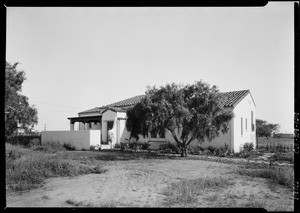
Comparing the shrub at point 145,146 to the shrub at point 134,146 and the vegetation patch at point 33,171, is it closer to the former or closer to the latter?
the shrub at point 134,146

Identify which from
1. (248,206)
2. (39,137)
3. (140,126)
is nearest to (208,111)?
(140,126)

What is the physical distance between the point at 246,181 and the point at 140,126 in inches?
262

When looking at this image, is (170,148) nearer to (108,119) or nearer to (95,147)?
(95,147)

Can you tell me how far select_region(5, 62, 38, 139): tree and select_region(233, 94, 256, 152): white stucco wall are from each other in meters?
14.2

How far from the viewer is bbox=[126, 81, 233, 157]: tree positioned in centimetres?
1221

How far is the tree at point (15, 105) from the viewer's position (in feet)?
13.5

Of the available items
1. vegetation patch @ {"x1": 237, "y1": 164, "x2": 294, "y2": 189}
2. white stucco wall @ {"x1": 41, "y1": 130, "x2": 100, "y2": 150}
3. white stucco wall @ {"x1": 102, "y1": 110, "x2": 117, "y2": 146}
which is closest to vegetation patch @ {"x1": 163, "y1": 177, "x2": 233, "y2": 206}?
vegetation patch @ {"x1": 237, "y1": 164, "x2": 294, "y2": 189}

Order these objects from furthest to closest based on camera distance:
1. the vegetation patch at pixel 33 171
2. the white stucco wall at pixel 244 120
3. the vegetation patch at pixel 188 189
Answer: the white stucco wall at pixel 244 120, the vegetation patch at pixel 33 171, the vegetation patch at pixel 188 189

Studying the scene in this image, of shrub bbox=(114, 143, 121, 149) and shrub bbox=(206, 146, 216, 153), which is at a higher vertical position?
shrub bbox=(206, 146, 216, 153)

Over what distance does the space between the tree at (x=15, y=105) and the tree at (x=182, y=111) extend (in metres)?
8.02

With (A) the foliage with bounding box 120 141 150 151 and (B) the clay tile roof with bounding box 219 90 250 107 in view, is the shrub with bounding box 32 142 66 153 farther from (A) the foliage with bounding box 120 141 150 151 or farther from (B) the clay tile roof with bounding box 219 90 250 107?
(B) the clay tile roof with bounding box 219 90 250 107

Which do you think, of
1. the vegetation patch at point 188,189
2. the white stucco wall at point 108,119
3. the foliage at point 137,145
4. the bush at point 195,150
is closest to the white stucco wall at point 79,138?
the white stucco wall at point 108,119

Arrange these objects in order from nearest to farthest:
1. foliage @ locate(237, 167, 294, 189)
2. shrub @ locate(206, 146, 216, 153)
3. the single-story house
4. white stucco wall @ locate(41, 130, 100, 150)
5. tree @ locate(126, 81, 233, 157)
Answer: foliage @ locate(237, 167, 294, 189) < tree @ locate(126, 81, 233, 157) < shrub @ locate(206, 146, 216, 153) < the single-story house < white stucco wall @ locate(41, 130, 100, 150)
